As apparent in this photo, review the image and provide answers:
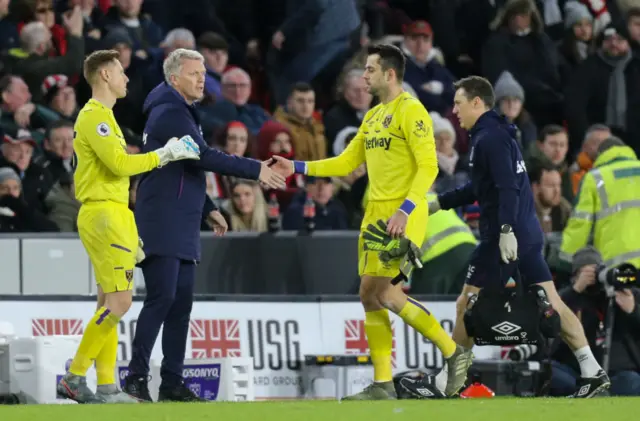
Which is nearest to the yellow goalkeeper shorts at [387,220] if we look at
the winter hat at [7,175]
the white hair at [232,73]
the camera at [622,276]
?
the camera at [622,276]

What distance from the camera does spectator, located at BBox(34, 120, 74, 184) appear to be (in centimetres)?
1781

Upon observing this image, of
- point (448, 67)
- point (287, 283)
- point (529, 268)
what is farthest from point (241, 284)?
point (448, 67)

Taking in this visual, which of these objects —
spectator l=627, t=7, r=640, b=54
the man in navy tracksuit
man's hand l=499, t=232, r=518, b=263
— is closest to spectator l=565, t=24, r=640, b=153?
spectator l=627, t=7, r=640, b=54

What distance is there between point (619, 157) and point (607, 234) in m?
0.69

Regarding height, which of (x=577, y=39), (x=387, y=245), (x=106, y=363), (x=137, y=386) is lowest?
(x=137, y=386)

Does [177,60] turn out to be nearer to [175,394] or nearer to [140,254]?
[140,254]

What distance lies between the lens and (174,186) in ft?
41.8

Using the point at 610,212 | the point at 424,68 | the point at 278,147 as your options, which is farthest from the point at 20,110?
the point at 610,212

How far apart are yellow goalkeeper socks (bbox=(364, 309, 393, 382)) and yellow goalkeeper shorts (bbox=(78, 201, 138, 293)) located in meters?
1.70

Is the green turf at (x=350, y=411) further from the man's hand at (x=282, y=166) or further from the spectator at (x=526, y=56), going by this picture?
the spectator at (x=526, y=56)

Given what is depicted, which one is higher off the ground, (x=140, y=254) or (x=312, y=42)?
(x=312, y=42)

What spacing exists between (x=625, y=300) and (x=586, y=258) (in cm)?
47

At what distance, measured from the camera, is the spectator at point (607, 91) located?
21406 mm

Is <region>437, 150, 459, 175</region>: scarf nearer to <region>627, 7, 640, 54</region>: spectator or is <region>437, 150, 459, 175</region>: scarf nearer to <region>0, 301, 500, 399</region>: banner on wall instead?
<region>0, 301, 500, 399</region>: banner on wall
